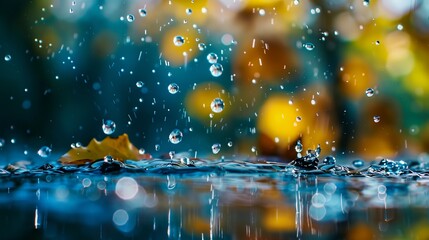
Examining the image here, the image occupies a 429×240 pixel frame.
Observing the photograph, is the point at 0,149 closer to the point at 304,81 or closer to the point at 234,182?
the point at 304,81

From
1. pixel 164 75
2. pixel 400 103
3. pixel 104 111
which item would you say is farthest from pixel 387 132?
pixel 104 111

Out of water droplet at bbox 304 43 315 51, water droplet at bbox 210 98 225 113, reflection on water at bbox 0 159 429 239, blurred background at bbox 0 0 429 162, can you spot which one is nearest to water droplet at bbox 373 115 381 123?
blurred background at bbox 0 0 429 162

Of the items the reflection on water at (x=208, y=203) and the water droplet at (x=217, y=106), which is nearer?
the reflection on water at (x=208, y=203)

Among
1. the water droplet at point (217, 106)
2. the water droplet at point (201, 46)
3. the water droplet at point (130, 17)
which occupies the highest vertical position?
the water droplet at point (130, 17)

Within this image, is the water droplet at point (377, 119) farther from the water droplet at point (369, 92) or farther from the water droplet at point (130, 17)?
the water droplet at point (130, 17)

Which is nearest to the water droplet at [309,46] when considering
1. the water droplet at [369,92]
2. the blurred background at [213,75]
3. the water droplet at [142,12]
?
the blurred background at [213,75]

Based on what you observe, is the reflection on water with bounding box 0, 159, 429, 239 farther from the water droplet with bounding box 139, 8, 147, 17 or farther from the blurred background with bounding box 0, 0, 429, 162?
the water droplet with bounding box 139, 8, 147, 17
